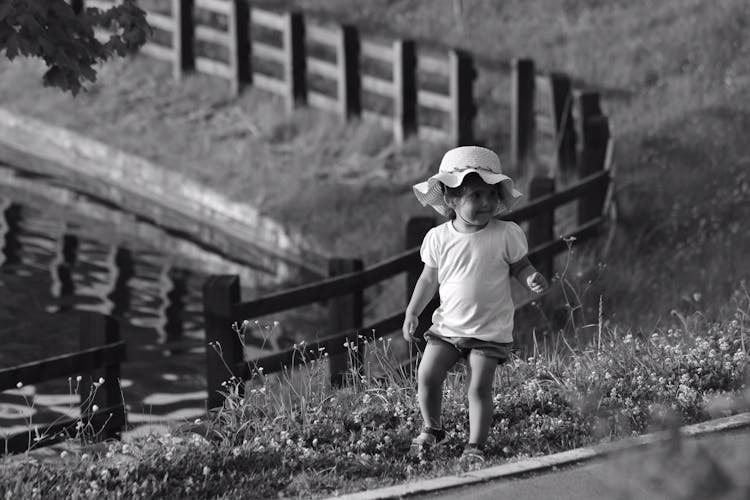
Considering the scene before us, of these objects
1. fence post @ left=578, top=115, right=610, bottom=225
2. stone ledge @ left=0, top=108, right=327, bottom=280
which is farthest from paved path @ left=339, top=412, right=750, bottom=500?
stone ledge @ left=0, top=108, right=327, bottom=280

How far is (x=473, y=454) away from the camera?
230 inches

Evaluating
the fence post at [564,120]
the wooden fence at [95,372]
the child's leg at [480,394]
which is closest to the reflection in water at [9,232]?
the fence post at [564,120]

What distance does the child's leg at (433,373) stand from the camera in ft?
19.4

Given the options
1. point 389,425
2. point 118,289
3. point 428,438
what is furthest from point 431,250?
point 118,289

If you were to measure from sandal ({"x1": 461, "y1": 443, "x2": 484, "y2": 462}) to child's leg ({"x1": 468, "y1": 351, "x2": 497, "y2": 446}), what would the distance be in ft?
0.06

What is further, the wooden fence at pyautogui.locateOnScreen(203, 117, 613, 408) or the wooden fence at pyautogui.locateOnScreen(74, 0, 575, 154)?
the wooden fence at pyautogui.locateOnScreen(74, 0, 575, 154)

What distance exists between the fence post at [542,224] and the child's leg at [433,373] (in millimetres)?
4219

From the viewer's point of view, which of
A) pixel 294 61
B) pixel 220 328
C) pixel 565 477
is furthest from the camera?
pixel 294 61

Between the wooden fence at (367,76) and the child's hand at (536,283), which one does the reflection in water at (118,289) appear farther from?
the child's hand at (536,283)

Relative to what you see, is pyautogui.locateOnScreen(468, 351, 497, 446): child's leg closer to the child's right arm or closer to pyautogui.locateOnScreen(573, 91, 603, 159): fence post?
the child's right arm

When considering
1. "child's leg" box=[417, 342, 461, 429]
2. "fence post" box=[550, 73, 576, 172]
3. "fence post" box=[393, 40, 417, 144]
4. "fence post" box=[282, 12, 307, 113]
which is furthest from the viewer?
"fence post" box=[282, 12, 307, 113]

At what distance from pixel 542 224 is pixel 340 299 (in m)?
2.37

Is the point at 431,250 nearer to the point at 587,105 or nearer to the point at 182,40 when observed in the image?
the point at 587,105

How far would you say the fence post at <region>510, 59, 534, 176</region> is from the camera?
1421 centimetres
